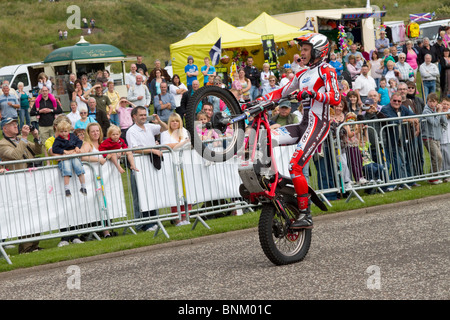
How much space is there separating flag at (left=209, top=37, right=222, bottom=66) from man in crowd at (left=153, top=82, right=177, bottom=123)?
18.8ft

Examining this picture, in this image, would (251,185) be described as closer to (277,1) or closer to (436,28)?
(436,28)

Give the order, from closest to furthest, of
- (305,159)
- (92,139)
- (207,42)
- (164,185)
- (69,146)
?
(305,159)
(164,185)
(69,146)
(92,139)
(207,42)

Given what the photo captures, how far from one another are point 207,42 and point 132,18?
42.9 metres

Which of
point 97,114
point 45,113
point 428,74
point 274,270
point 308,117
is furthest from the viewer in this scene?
point 428,74

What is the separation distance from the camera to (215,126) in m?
7.59

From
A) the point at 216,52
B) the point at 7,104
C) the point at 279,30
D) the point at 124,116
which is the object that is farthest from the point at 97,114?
the point at 279,30

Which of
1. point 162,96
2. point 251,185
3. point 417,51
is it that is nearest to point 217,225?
point 251,185

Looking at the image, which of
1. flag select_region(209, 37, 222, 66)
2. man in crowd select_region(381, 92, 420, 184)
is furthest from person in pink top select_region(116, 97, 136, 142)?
man in crowd select_region(381, 92, 420, 184)

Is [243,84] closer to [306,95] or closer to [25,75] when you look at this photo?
[306,95]

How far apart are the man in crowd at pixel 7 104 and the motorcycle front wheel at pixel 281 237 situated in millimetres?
13761

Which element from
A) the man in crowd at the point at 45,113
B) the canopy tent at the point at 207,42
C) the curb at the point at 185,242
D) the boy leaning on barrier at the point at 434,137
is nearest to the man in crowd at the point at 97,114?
the man in crowd at the point at 45,113

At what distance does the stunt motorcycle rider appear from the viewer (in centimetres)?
816

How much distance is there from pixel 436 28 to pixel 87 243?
28459mm

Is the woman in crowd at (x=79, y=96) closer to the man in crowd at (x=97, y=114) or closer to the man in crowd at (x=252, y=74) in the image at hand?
the man in crowd at (x=97, y=114)
